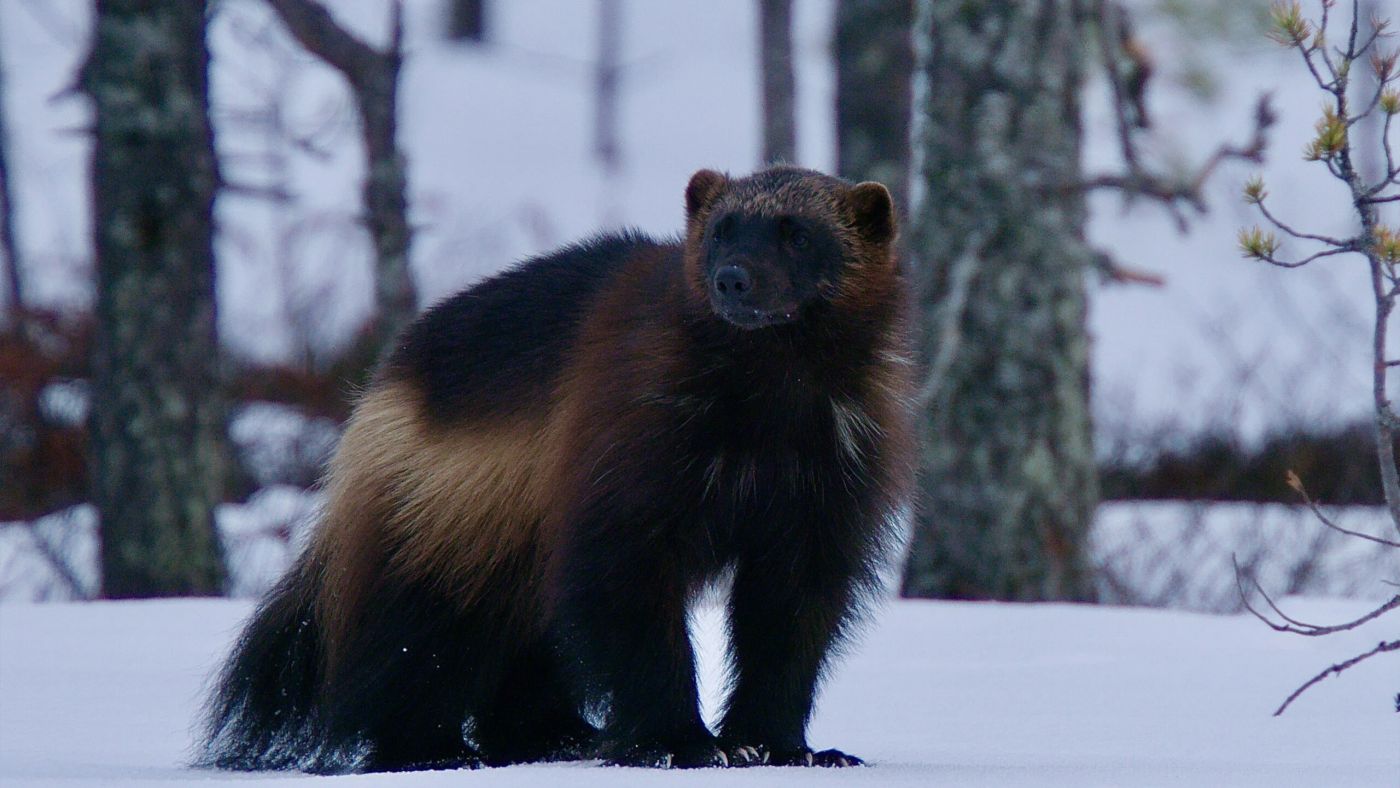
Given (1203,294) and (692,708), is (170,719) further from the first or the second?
(1203,294)

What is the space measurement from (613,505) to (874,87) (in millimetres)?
6651

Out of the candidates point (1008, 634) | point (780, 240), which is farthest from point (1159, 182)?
point (780, 240)

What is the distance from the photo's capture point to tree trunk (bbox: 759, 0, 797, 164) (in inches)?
388

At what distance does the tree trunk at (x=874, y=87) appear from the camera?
9336mm

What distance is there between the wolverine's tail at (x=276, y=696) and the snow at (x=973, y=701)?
11cm

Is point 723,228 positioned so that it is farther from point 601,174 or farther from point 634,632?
point 601,174

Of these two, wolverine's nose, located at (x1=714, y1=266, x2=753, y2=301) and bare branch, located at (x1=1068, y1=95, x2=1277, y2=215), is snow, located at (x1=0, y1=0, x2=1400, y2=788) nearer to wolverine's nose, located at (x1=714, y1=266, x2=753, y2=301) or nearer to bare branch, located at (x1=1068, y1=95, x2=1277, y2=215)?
bare branch, located at (x1=1068, y1=95, x2=1277, y2=215)

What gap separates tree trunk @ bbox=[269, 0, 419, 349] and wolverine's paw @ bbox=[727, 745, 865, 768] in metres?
3.72

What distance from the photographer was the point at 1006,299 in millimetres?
6180

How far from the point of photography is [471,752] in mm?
3682

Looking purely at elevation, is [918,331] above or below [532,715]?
above

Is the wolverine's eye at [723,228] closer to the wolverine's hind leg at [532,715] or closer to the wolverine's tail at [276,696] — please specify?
the wolverine's hind leg at [532,715]

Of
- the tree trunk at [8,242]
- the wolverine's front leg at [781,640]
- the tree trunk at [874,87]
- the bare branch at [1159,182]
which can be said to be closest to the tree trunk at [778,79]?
the tree trunk at [874,87]

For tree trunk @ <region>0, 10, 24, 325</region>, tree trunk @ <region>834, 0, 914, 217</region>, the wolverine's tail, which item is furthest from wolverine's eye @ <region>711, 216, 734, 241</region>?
tree trunk @ <region>0, 10, 24, 325</region>
